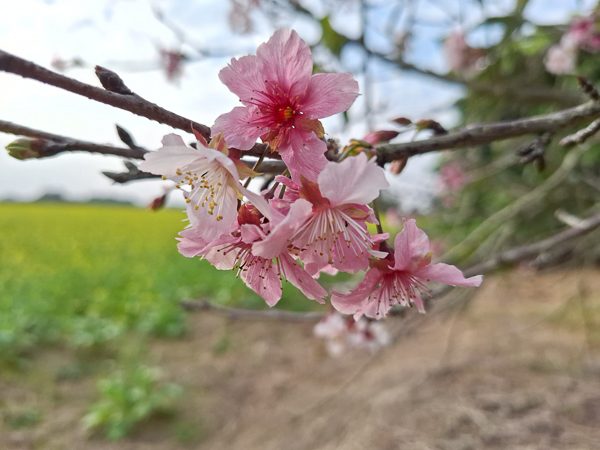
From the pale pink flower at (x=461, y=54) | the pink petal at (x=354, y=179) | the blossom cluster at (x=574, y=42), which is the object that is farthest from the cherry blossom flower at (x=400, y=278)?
the pale pink flower at (x=461, y=54)

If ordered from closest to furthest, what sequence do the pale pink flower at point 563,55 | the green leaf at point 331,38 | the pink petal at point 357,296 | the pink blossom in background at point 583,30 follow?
the pink petal at point 357,296, the green leaf at point 331,38, the pink blossom in background at point 583,30, the pale pink flower at point 563,55

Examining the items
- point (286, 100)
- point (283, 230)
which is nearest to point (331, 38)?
point (286, 100)

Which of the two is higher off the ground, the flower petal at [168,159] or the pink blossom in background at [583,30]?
the pink blossom in background at [583,30]

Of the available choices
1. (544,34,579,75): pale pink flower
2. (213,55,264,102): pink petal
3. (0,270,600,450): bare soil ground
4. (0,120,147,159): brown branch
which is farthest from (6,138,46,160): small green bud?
(544,34,579,75): pale pink flower

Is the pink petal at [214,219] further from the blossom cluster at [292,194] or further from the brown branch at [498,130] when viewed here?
the brown branch at [498,130]

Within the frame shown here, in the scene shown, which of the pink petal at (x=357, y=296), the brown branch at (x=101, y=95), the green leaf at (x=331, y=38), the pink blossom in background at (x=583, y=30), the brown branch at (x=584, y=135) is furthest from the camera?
the pink blossom in background at (x=583, y=30)

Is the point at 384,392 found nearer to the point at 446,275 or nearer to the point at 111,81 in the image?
the point at 446,275

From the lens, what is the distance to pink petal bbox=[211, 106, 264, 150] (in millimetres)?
562

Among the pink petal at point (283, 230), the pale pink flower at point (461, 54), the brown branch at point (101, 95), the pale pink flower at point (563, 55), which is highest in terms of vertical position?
the pale pink flower at point (461, 54)

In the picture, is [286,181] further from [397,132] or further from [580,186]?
[580,186]

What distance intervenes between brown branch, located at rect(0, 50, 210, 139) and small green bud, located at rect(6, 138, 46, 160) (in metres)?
0.18

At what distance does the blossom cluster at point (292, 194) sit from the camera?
0.53 m

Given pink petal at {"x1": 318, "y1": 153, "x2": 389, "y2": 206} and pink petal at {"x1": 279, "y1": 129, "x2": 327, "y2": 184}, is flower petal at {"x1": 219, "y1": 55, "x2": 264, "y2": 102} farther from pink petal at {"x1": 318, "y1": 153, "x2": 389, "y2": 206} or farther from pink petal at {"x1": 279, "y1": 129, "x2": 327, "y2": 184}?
pink petal at {"x1": 318, "y1": 153, "x2": 389, "y2": 206}

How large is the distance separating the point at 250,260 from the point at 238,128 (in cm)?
22
